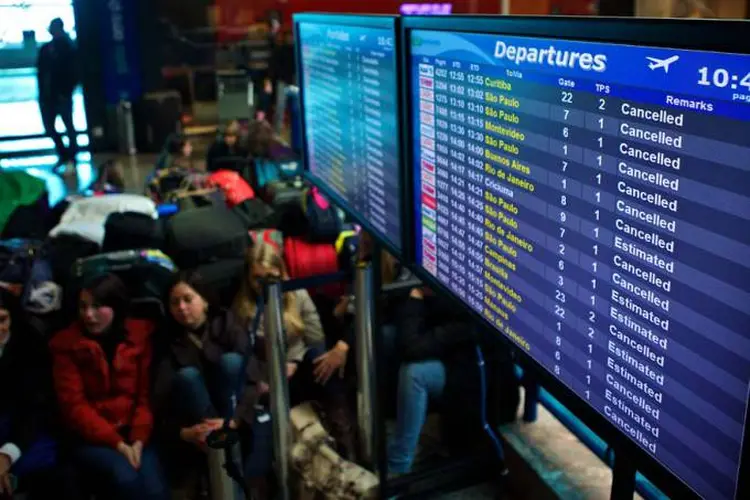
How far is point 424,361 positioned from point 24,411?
1.63 metres

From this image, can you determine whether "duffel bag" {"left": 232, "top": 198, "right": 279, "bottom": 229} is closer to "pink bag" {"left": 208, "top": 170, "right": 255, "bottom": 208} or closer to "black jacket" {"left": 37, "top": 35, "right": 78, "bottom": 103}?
"pink bag" {"left": 208, "top": 170, "right": 255, "bottom": 208}

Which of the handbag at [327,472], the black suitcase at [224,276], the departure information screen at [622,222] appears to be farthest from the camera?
the black suitcase at [224,276]

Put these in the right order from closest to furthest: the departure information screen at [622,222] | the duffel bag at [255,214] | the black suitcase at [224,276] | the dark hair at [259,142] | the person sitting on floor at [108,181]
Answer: the departure information screen at [622,222] → the black suitcase at [224,276] → the duffel bag at [255,214] → the person sitting on floor at [108,181] → the dark hair at [259,142]

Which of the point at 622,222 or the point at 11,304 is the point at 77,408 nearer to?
the point at 11,304

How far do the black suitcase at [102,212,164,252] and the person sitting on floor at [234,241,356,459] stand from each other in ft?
2.56

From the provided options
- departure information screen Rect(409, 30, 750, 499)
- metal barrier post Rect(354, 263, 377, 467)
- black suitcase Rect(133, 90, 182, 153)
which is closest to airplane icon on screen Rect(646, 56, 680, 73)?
departure information screen Rect(409, 30, 750, 499)

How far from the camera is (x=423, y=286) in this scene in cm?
309

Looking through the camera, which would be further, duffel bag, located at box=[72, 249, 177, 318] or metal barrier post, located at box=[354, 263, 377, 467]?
duffel bag, located at box=[72, 249, 177, 318]

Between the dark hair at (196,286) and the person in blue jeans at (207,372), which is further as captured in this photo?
the dark hair at (196,286)

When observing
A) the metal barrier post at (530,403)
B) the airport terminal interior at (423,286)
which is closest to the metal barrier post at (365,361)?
the airport terminal interior at (423,286)

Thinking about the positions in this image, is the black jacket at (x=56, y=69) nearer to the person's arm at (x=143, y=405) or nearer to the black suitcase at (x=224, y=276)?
the black suitcase at (x=224, y=276)

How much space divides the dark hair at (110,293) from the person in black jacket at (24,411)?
325 millimetres

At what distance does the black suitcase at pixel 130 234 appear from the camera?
4109 millimetres

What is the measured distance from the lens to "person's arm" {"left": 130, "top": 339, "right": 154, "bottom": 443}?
10.4 feet
